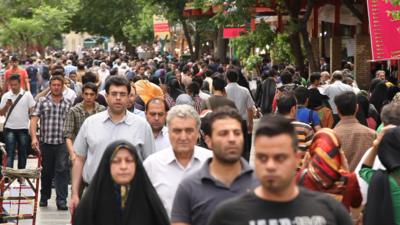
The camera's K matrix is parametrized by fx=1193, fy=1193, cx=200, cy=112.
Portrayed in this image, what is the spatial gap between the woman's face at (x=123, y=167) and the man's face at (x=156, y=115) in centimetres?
328

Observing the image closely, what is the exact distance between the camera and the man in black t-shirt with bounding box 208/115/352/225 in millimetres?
5309

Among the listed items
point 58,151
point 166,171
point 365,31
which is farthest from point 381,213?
point 365,31

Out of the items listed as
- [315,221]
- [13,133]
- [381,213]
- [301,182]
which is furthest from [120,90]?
[13,133]

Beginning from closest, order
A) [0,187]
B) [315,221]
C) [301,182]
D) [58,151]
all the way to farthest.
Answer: [315,221]
[301,182]
[0,187]
[58,151]

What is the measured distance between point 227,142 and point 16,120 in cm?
1070

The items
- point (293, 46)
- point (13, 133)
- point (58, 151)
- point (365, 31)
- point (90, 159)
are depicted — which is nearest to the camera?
point (90, 159)

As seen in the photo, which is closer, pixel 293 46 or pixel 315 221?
pixel 315 221

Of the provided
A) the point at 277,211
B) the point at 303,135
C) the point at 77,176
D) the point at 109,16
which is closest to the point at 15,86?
the point at 303,135

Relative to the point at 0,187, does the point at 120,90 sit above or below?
above

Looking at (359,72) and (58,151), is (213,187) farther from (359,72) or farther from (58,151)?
(359,72)

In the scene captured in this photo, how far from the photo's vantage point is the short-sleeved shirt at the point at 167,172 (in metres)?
7.89

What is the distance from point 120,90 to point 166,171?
215 centimetres

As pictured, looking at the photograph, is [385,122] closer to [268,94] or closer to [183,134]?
[183,134]

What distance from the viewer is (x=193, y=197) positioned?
6883mm
